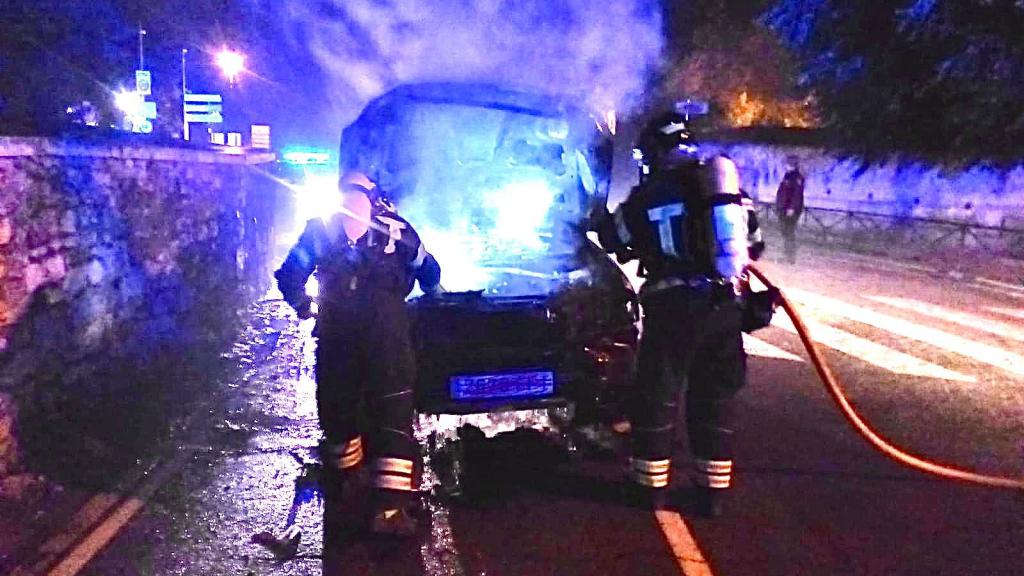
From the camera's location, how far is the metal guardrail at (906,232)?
685 inches

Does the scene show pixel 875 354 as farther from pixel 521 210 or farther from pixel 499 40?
pixel 499 40

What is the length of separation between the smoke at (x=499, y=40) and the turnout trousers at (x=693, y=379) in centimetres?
841

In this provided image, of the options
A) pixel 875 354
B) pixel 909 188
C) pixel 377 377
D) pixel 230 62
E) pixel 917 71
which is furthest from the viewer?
pixel 230 62

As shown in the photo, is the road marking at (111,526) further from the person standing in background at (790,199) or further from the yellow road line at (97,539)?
the person standing in background at (790,199)

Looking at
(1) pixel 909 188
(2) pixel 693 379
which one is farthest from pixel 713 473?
(1) pixel 909 188

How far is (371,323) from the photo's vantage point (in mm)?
4766

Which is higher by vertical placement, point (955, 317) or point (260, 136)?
point (260, 136)

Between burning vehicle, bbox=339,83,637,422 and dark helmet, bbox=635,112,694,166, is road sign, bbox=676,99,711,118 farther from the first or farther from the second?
burning vehicle, bbox=339,83,637,422

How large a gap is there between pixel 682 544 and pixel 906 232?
16.8 meters

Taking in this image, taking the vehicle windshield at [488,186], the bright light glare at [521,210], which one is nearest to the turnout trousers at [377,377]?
the vehicle windshield at [488,186]

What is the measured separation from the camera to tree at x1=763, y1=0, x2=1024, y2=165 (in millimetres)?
16797

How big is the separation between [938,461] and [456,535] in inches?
122

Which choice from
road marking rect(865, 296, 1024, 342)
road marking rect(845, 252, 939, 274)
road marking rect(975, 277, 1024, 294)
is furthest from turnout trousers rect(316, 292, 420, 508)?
road marking rect(845, 252, 939, 274)

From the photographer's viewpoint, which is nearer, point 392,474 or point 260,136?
point 392,474
